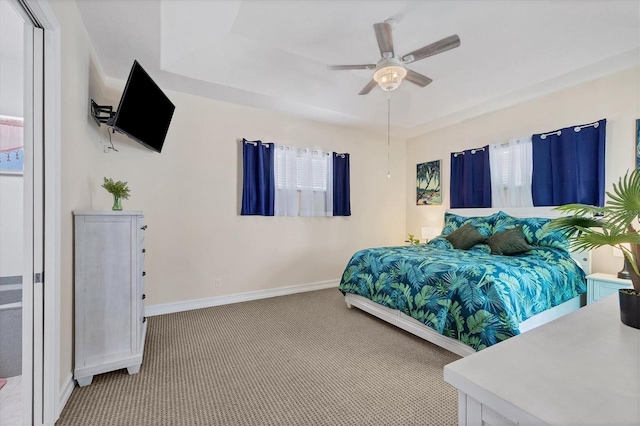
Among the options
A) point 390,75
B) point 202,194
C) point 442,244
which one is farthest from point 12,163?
point 442,244

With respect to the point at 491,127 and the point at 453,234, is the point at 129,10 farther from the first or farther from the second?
the point at 491,127

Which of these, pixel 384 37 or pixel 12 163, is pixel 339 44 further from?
pixel 12 163

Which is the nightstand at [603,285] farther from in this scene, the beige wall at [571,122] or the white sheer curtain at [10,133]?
the white sheer curtain at [10,133]

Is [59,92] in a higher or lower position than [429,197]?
higher

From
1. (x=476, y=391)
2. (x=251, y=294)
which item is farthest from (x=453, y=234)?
(x=476, y=391)

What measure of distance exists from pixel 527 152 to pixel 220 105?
13.6 ft

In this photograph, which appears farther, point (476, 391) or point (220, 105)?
point (220, 105)

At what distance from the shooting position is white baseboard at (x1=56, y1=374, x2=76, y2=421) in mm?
1634

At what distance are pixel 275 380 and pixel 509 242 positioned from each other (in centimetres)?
A: 278

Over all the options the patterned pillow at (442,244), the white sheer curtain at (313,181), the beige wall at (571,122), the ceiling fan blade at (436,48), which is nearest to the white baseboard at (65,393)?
the white sheer curtain at (313,181)

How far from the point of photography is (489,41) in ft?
10.2

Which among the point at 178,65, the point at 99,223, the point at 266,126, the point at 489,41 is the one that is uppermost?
the point at 489,41

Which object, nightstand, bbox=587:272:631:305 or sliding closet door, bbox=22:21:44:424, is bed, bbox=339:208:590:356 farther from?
sliding closet door, bbox=22:21:44:424

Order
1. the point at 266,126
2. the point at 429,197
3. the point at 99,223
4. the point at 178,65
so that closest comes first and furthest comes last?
the point at 99,223 < the point at 178,65 < the point at 266,126 < the point at 429,197
